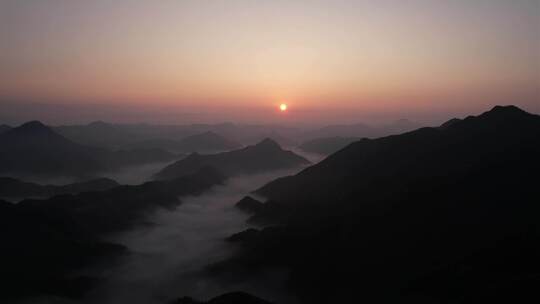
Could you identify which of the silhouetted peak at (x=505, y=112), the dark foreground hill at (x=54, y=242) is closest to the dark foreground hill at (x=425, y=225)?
the silhouetted peak at (x=505, y=112)

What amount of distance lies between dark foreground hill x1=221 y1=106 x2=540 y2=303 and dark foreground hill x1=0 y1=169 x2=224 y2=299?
46589mm

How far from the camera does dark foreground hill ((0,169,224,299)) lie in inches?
4564

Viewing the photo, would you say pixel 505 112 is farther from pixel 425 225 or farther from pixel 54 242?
pixel 54 242

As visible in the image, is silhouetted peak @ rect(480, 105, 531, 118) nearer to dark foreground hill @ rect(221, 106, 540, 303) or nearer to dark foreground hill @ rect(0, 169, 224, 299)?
dark foreground hill @ rect(221, 106, 540, 303)

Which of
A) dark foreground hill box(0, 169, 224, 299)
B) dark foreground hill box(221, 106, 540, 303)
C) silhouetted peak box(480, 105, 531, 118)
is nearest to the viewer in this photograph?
dark foreground hill box(221, 106, 540, 303)

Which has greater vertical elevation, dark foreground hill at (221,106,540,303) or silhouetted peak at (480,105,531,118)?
silhouetted peak at (480,105,531,118)

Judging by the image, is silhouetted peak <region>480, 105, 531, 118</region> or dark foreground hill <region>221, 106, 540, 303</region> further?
silhouetted peak <region>480, 105, 531, 118</region>

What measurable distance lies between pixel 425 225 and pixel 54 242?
115 metres

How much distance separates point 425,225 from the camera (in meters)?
119

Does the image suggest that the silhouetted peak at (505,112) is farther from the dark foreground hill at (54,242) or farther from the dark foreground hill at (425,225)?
the dark foreground hill at (54,242)

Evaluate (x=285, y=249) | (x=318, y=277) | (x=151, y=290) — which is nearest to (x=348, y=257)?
(x=318, y=277)

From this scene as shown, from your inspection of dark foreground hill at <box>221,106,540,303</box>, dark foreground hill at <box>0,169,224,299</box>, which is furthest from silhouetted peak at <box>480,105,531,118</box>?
dark foreground hill at <box>0,169,224,299</box>

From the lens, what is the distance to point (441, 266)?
319 feet

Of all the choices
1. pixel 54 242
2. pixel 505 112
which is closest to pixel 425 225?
pixel 505 112
